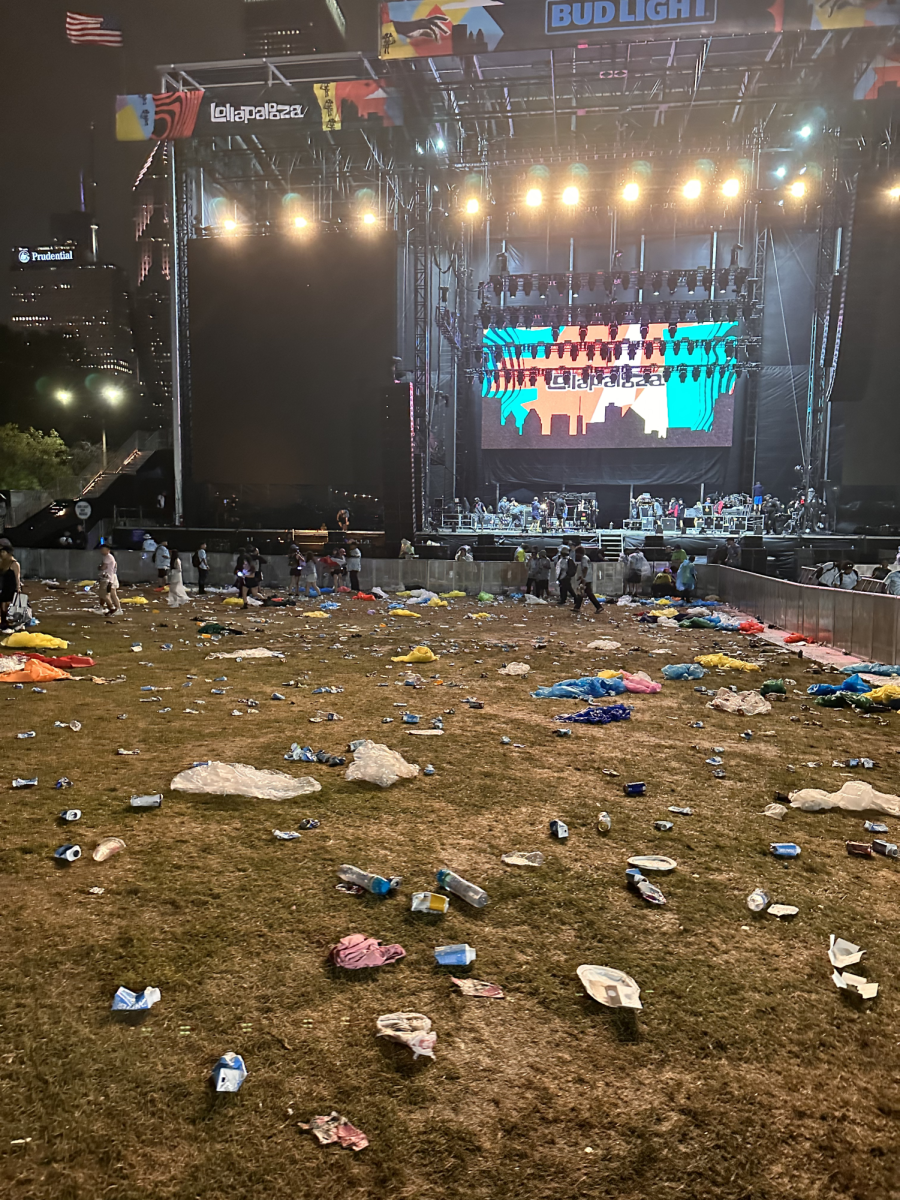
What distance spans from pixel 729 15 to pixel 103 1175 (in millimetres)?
25418

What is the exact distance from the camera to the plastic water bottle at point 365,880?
3395mm

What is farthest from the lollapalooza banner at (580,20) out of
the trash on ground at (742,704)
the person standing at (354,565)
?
the trash on ground at (742,704)

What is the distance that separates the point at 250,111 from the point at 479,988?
2768cm

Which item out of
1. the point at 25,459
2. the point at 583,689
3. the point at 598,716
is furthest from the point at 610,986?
the point at 25,459

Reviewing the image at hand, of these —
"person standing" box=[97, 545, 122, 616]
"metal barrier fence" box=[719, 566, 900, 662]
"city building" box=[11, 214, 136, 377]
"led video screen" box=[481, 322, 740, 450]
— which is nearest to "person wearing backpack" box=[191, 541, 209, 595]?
"person standing" box=[97, 545, 122, 616]

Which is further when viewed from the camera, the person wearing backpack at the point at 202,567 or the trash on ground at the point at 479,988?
the person wearing backpack at the point at 202,567

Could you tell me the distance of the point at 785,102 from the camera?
2214 cm

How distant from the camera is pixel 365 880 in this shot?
346cm

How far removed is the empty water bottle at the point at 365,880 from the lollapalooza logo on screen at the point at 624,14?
2354 centimetres

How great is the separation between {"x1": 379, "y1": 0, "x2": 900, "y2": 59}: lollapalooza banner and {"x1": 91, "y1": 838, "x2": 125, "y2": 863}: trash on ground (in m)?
23.4

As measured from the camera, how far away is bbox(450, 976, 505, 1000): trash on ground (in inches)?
105

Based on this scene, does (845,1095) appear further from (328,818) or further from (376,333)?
(376,333)

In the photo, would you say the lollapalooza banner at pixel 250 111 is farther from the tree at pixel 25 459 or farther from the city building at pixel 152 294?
the tree at pixel 25 459

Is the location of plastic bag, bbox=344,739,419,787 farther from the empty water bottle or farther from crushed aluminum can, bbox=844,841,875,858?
crushed aluminum can, bbox=844,841,875,858
